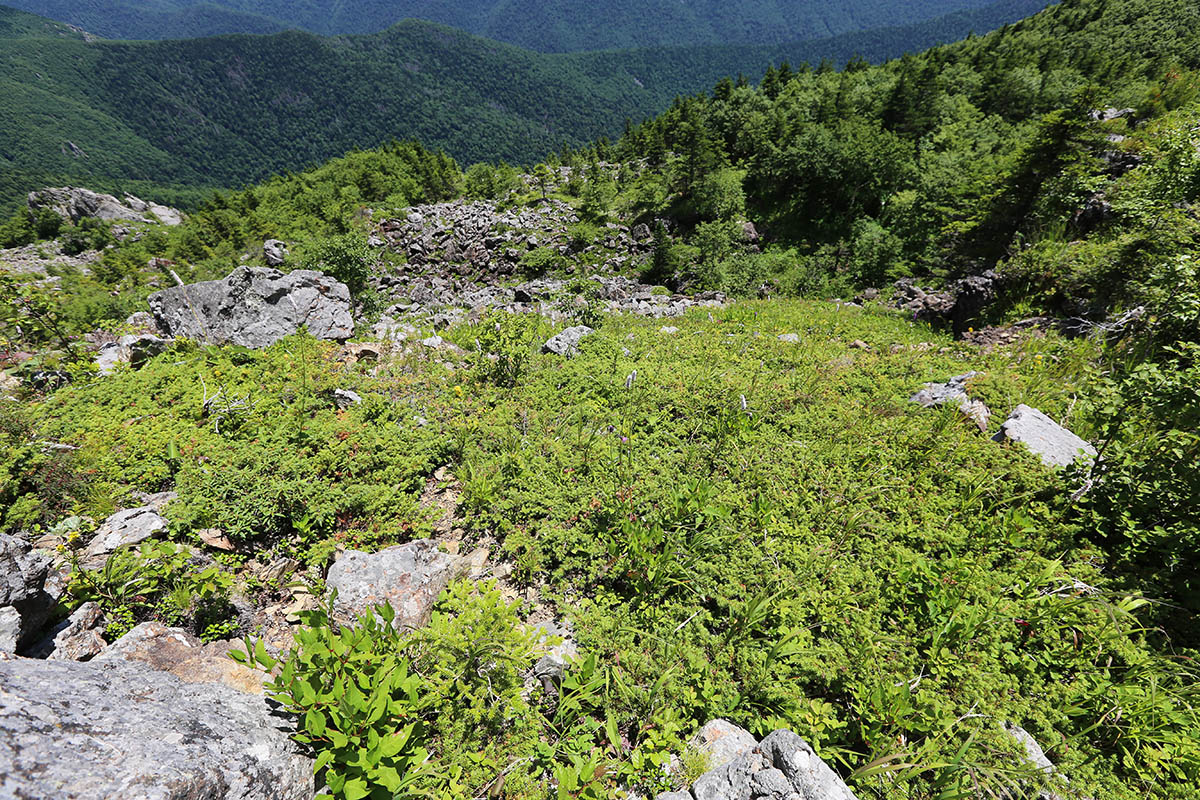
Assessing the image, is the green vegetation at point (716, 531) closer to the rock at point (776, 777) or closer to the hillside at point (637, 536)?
the hillside at point (637, 536)

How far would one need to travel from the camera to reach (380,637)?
4129mm

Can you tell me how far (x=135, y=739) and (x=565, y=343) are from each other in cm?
939

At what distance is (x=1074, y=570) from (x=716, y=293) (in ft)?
50.3

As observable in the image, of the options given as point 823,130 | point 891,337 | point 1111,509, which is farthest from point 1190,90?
point 1111,509

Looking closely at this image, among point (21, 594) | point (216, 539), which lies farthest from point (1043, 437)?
point (21, 594)

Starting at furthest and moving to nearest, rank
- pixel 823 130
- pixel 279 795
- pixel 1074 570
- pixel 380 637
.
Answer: pixel 823 130, pixel 1074 570, pixel 380 637, pixel 279 795

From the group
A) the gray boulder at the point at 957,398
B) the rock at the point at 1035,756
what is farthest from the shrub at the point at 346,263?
the rock at the point at 1035,756

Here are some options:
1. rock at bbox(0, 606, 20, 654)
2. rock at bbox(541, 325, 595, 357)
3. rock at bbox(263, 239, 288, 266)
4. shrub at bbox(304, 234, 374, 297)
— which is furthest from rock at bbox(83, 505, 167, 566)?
rock at bbox(263, 239, 288, 266)

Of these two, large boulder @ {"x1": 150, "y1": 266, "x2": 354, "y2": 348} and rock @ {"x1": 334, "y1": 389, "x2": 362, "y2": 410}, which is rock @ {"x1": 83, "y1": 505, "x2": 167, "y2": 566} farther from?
large boulder @ {"x1": 150, "y1": 266, "x2": 354, "y2": 348}

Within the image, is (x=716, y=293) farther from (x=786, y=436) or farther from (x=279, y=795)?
(x=279, y=795)

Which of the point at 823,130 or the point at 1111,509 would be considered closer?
the point at 1111,509

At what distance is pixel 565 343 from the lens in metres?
11.1

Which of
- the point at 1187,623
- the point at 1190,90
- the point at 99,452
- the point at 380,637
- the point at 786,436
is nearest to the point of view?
the point at 380,637

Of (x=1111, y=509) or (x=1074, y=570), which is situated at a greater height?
(x=1111, y=509)
